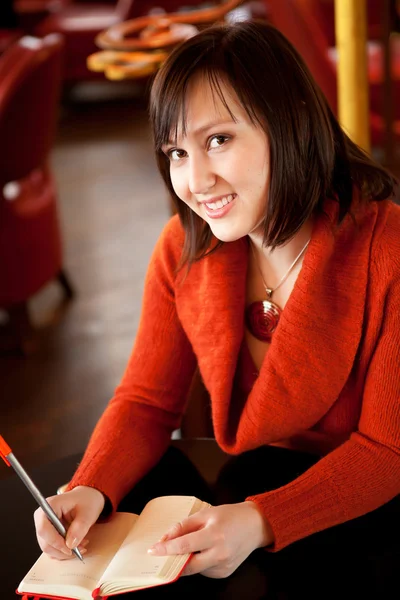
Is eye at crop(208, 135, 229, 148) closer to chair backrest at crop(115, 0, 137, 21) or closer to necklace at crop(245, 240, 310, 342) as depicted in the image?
necklace at crop(245, 240, 310, 342)

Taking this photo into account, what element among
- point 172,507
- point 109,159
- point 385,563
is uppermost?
point 172,507

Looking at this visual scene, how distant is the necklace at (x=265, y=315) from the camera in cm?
133

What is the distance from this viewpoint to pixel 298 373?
123 cm

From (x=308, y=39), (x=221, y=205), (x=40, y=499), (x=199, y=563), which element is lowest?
(x=308, y=39)

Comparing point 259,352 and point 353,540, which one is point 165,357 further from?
point 353,540

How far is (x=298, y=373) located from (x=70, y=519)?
0.38 metres

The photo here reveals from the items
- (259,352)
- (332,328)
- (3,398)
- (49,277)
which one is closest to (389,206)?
(332,328)

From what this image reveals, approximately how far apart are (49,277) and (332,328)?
94.4 inches

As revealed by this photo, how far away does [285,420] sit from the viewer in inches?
49.3

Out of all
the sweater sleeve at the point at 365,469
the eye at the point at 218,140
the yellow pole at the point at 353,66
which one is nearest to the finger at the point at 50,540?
the sweater sleeve at the point at 365,469

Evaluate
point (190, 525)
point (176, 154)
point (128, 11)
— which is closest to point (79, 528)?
point (190, 525)

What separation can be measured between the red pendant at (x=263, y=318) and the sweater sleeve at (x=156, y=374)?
0.12 meters

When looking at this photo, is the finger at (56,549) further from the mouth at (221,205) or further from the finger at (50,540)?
the mouth at (221,205)

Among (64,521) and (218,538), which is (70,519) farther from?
(218,538)
